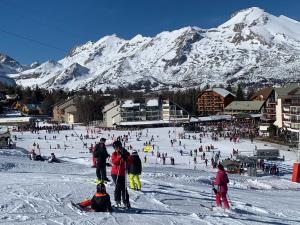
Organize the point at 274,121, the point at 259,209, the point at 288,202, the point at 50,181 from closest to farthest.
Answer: the point at 259,209
the point at 50,181
the point at 288,202
the point at 274,121

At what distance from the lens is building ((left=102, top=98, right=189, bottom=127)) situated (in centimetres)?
11288

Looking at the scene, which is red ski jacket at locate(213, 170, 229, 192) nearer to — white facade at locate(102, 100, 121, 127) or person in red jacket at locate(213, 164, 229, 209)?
person in red jacket at locate(213, 164, 229, 209)

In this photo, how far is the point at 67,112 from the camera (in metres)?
124

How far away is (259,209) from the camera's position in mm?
14508

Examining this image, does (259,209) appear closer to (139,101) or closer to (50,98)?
(139,101)

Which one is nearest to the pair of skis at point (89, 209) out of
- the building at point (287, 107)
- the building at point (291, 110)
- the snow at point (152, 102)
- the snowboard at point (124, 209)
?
the snowboard at point (124, 209)

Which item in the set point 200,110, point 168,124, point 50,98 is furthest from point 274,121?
point 50,98

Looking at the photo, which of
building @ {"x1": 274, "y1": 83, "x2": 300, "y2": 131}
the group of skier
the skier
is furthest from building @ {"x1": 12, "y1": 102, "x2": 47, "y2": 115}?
the skier

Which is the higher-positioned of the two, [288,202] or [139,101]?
[139,101]

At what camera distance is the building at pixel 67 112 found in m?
122

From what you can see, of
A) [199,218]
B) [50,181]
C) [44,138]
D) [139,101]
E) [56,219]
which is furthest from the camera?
[139,101]

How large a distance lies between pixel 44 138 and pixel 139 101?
53.3m

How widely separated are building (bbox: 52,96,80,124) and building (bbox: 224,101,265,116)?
40.3 metres

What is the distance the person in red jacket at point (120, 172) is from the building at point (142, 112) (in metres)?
97.8
